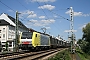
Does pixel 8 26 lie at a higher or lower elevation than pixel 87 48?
higher

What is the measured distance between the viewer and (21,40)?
98.8ft

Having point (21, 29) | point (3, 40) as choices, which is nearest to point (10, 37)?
point (3, 40)

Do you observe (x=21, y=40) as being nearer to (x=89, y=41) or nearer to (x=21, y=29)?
(x=89, y=41)

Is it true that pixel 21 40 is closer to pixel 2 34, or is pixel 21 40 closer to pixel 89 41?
→ pixel 89 41

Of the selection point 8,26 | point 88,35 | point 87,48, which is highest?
point 8,26

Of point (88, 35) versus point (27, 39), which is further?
point (88, 35)

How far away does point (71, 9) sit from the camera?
28.4 m

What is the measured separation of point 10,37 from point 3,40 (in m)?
3.16

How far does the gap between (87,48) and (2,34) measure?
3100cm

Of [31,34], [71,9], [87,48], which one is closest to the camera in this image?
[71,9]

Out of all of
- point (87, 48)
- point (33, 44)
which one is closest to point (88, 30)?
Answer: point (87, 48)

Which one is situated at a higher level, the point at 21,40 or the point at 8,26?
the point at 8,26

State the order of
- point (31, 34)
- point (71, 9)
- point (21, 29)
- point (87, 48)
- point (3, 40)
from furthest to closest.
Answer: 1. point (21, 29)
2. point (3, 40)
3. point (87, 48)
4. point (31, 34)
5. point (71, 9)

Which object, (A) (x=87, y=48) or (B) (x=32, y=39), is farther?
(A) (x=87, y=48)
